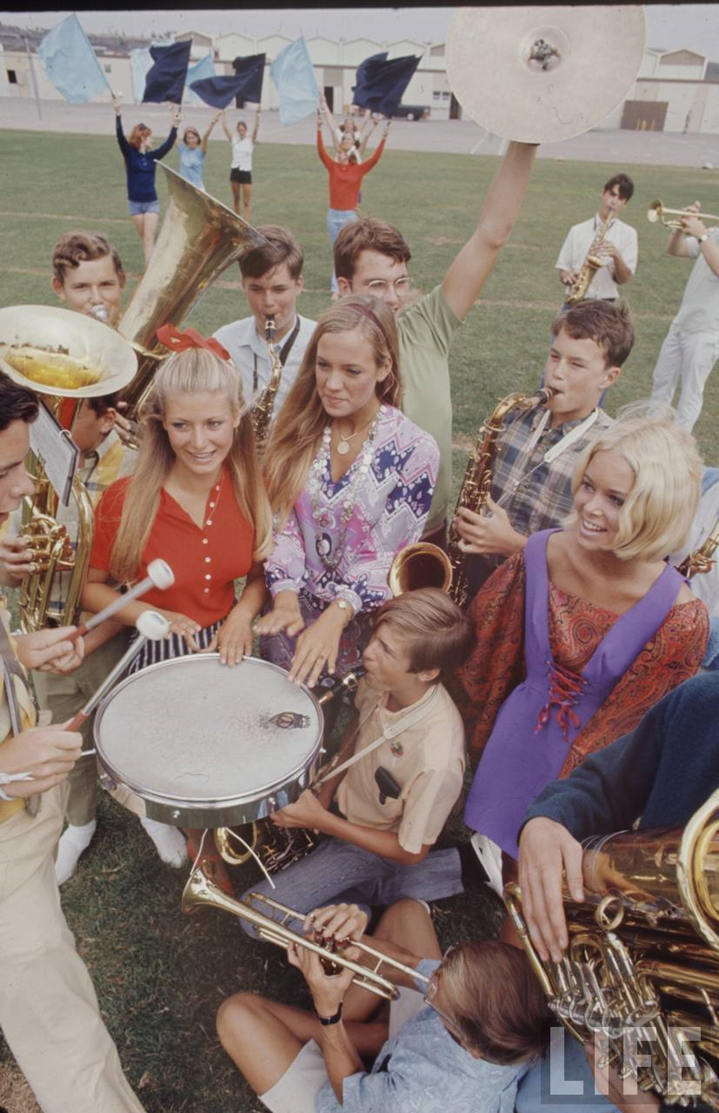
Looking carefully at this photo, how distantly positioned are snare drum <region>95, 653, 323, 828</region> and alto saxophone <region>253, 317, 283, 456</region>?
120cm

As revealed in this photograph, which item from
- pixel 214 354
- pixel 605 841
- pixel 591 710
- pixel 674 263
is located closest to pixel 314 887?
pixel 591 710

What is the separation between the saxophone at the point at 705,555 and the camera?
306 cm

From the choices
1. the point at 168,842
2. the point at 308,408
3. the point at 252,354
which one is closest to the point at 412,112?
the point at 252,354

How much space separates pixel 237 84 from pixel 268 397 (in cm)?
919

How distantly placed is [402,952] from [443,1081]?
2.16ft

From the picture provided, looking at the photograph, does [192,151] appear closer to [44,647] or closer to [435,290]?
[435,290]

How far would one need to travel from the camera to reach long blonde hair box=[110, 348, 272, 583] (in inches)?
112

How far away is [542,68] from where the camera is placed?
7.86ft

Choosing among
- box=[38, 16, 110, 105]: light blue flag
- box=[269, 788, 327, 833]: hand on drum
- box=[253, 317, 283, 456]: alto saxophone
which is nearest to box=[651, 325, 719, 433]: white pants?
box=[253, 317, 283, 456]: alto saxophone

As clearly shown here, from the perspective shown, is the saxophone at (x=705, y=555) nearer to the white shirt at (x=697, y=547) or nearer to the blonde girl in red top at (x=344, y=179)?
the white shirt at (x=697, y=547)

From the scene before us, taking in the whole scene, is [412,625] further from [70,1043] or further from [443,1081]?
[70,1043]

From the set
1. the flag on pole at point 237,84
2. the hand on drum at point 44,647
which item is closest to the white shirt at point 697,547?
the hand on drum at point 44,647

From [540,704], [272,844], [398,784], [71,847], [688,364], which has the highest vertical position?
[688,364]

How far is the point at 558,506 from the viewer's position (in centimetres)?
344
